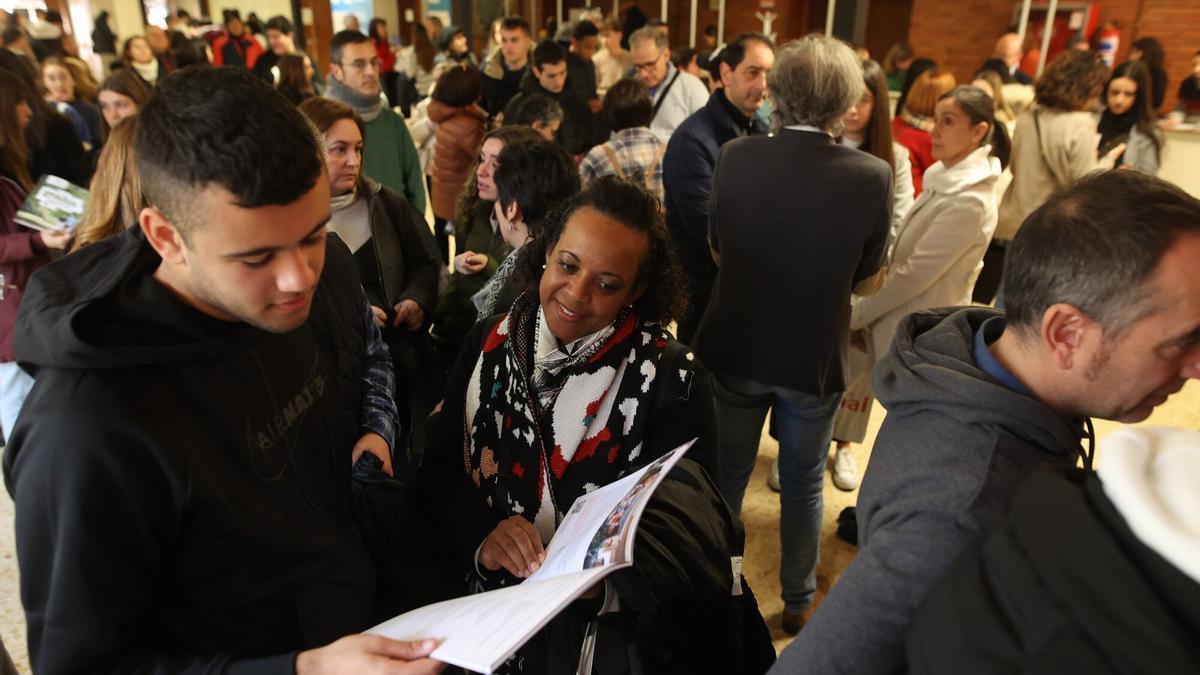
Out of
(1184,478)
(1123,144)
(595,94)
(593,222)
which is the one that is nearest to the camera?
(1184,478)

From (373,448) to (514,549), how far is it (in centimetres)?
33

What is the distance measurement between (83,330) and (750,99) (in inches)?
101

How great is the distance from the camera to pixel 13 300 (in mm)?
2625

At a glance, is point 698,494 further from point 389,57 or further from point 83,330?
point 389,57

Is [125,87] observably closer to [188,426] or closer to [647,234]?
[647,234]

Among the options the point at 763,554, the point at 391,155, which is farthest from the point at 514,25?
the point at 763,554

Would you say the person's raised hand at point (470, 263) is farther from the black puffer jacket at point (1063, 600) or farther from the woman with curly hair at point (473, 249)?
the black puffer jacket at point (1063, 600)

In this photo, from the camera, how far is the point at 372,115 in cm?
364

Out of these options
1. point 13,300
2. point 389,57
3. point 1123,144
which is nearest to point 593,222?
point 13,300

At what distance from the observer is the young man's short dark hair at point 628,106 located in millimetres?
3477

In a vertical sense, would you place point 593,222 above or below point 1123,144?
above

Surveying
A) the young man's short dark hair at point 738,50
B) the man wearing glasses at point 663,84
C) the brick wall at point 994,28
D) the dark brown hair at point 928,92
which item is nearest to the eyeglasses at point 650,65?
the man wearing glasses at point 663,84

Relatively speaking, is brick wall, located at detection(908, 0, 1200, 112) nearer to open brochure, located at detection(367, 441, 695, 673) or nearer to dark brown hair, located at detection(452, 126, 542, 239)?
dark brown hair, located at detection(452, 126, 542, 239)

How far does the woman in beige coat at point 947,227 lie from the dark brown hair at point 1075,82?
1607 millimetres
